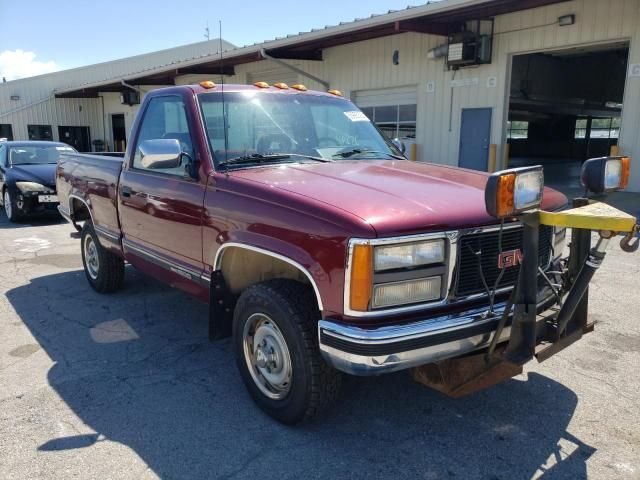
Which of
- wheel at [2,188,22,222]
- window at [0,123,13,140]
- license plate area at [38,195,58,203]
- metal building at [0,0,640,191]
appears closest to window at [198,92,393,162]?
metal building at [0,0,640,191]

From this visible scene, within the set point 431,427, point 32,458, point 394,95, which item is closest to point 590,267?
point 431,427

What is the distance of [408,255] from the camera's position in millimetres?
2475

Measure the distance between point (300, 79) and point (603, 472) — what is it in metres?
16.4

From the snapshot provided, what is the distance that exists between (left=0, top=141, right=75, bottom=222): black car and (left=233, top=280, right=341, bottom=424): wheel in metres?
8.63

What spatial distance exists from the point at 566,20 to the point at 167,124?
976 cm

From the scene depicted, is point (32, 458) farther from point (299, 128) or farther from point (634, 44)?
point (634, 44)

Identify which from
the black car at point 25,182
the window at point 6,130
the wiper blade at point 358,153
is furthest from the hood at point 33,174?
the window at point 6,130

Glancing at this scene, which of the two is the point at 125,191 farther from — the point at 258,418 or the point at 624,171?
the point at 624,171

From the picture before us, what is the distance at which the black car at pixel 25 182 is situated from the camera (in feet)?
33.4

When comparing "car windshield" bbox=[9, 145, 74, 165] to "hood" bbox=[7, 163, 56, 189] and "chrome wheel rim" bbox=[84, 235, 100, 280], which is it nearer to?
"hood" bbox=[7, 163, 56, 189]

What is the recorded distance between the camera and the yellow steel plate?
2221 millimetres

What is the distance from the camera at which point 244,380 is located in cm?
327

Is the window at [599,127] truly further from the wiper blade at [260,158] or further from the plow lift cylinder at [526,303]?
the plow lift cylinder at [526,303]

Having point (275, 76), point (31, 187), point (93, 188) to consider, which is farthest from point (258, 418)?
point (275, 76)
